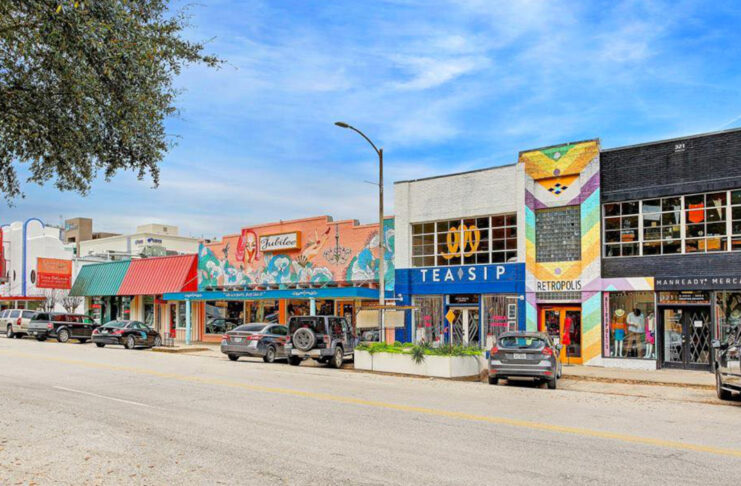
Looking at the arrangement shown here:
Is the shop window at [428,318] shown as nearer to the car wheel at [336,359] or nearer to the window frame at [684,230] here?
the car wheel at [336,359]

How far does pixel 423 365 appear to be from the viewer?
20.9 m

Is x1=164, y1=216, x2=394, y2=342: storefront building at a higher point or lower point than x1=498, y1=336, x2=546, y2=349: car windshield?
higher

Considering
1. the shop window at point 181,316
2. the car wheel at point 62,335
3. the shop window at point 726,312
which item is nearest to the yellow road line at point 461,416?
the shop window at point 726,312

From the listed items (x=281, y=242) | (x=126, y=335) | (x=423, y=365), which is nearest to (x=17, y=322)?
(x=126, y=335)

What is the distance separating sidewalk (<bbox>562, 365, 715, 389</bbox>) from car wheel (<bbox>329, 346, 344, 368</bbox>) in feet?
24.8

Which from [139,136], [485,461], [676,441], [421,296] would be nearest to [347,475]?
[485,461]

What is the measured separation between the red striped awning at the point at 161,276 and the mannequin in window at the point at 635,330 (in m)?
26.0

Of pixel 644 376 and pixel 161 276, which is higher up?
pixel 161 276

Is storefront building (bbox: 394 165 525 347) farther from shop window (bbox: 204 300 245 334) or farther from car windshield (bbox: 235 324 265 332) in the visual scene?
shop window (bbox: 204 300 245 334)

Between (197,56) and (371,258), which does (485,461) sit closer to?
(197,56)

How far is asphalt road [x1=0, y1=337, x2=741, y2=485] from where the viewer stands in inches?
306

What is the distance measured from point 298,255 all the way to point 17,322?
18236 millimetres

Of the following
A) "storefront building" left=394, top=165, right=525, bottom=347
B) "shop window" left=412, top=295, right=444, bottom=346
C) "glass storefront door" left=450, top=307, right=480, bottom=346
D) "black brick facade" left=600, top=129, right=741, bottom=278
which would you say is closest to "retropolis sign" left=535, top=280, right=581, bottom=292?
"storefront building" left=394, top=165, right=525, bottom=347

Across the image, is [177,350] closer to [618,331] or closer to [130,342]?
[130,342]
